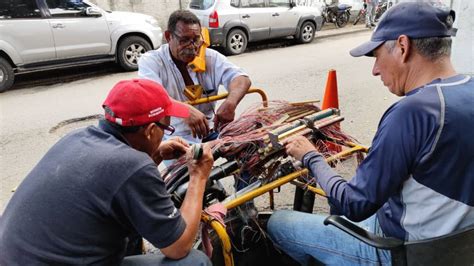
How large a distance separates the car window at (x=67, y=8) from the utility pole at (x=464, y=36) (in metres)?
6.56

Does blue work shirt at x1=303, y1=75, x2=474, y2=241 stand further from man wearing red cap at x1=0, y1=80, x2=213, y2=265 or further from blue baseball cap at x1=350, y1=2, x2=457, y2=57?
man wearing red cap at x1=0, y1=80, x2=213, y2=265

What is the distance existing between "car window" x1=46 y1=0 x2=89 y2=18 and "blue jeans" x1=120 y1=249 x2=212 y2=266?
7123 millimetres

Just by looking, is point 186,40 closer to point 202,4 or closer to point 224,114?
point 224,114

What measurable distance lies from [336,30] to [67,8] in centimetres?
967

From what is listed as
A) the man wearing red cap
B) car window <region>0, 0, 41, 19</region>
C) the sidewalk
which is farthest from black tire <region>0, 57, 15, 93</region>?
the sidewalk

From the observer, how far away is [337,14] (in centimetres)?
1504

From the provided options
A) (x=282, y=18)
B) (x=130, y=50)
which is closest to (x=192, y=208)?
(x=130, y=50)

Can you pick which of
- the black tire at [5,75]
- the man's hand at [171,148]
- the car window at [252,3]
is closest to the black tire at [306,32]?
the car window at [252,3]

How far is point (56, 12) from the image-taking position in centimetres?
773

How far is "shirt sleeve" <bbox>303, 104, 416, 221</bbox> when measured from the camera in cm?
147

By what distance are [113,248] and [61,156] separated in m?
0.43

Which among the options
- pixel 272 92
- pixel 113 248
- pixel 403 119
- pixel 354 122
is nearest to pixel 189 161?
pixel 113 248

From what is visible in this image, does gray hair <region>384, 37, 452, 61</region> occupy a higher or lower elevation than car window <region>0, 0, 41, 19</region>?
lower

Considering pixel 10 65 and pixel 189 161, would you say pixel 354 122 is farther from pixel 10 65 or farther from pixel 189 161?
pixel 10 65
